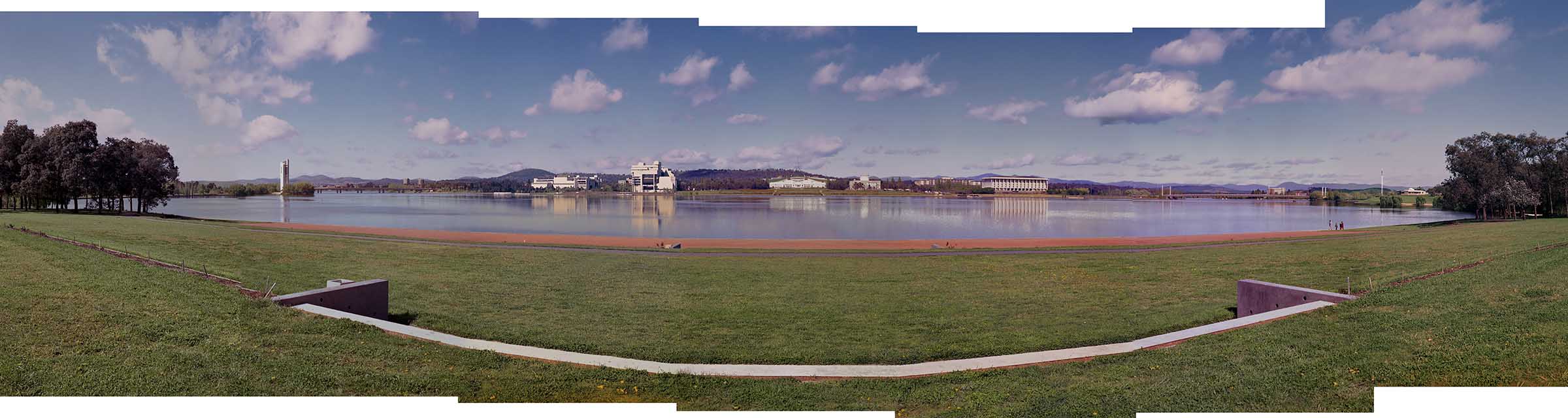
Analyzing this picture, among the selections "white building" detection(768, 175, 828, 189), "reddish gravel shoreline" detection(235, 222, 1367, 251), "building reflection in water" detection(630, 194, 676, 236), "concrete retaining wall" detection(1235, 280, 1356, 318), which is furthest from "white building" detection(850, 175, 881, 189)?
"concrete retaining wall" detection(1235, 280, 1356, 318)

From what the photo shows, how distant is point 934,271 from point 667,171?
625 cm

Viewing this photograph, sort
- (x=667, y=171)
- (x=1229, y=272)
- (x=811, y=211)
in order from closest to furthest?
(x=1229, y=272) → (x=667, y=171) → (x=811, y=211)

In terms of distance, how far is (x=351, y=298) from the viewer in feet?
20.9

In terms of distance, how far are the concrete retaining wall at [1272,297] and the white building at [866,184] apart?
68.6 meters

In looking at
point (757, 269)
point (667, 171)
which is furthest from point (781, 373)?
point (667, 171)

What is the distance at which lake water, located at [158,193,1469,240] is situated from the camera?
97.8ft

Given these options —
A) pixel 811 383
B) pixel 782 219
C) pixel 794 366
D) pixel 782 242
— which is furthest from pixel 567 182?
pixel 782 219

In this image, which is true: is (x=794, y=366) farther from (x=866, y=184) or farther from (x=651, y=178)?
(x=866, y=184)

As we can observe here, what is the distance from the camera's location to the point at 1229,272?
11766 millimetres

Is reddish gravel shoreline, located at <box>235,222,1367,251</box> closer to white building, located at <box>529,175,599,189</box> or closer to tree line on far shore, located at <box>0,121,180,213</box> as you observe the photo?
white building, located at <box>529,175,599,189</box>

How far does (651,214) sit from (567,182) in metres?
21.9

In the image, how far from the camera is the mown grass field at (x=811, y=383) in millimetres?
3787

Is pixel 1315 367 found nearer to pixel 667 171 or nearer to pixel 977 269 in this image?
pixel 977 269

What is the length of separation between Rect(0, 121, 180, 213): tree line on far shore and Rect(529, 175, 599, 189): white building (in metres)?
16.8
